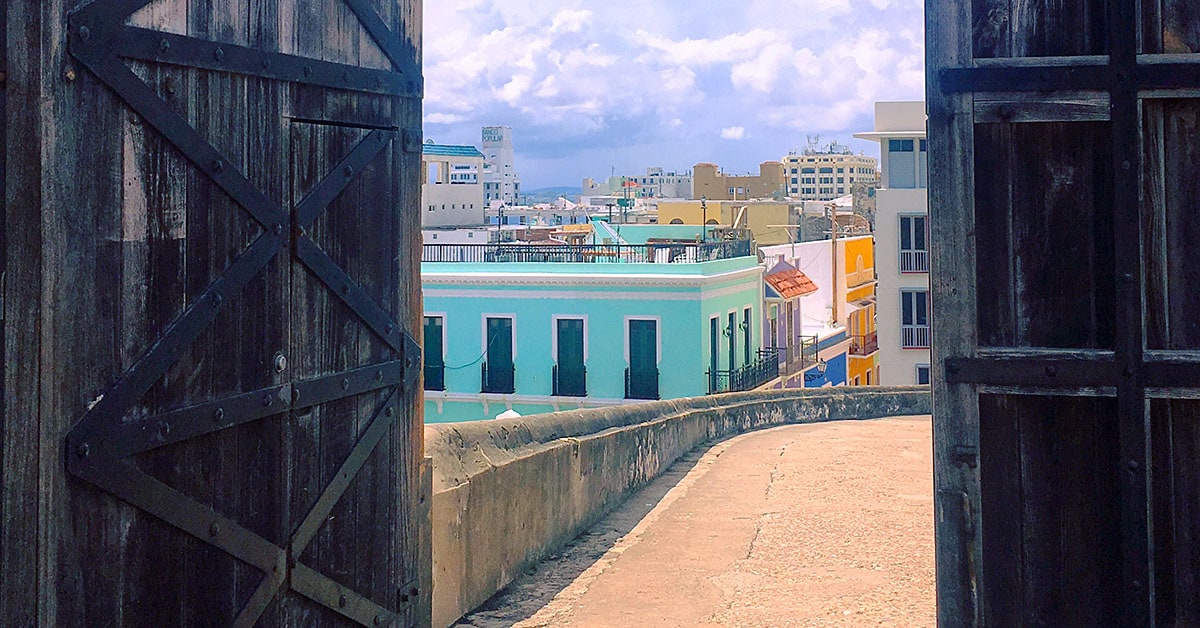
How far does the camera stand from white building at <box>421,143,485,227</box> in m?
47.3

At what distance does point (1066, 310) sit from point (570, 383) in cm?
2763

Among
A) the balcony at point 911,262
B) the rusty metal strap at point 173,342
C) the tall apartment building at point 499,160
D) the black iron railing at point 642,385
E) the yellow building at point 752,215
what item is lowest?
the black iron railing at point 642,385

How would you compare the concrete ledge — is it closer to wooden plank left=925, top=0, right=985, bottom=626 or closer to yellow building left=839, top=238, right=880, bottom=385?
wooden plank left=925, top=0, right=985, bottom=626

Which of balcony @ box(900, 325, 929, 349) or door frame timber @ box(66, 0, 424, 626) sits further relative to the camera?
balcony @ box(900, 325, 929, 349)

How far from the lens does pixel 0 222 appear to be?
138 inches

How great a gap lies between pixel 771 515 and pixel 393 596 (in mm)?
5745

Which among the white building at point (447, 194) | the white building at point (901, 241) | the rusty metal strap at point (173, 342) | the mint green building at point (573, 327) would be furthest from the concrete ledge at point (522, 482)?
the white building at point (447, 194)

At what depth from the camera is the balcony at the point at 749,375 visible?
3181 centimetres

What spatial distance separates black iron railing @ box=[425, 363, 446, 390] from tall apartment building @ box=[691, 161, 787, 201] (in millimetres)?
53474

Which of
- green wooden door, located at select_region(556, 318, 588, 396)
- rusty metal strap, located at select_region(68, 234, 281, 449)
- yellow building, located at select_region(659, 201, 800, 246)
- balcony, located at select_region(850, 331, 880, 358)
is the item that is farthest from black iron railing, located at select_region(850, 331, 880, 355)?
rusty metal strap, located at select_region(68, 234, 281, 449)

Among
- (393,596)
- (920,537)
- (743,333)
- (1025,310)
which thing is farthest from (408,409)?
(743,333)

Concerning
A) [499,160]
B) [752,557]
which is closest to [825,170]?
[499,160]

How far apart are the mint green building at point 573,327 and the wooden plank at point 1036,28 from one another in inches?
1038

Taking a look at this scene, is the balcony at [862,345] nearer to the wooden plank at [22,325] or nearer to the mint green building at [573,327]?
the mint green building at [573,327]
